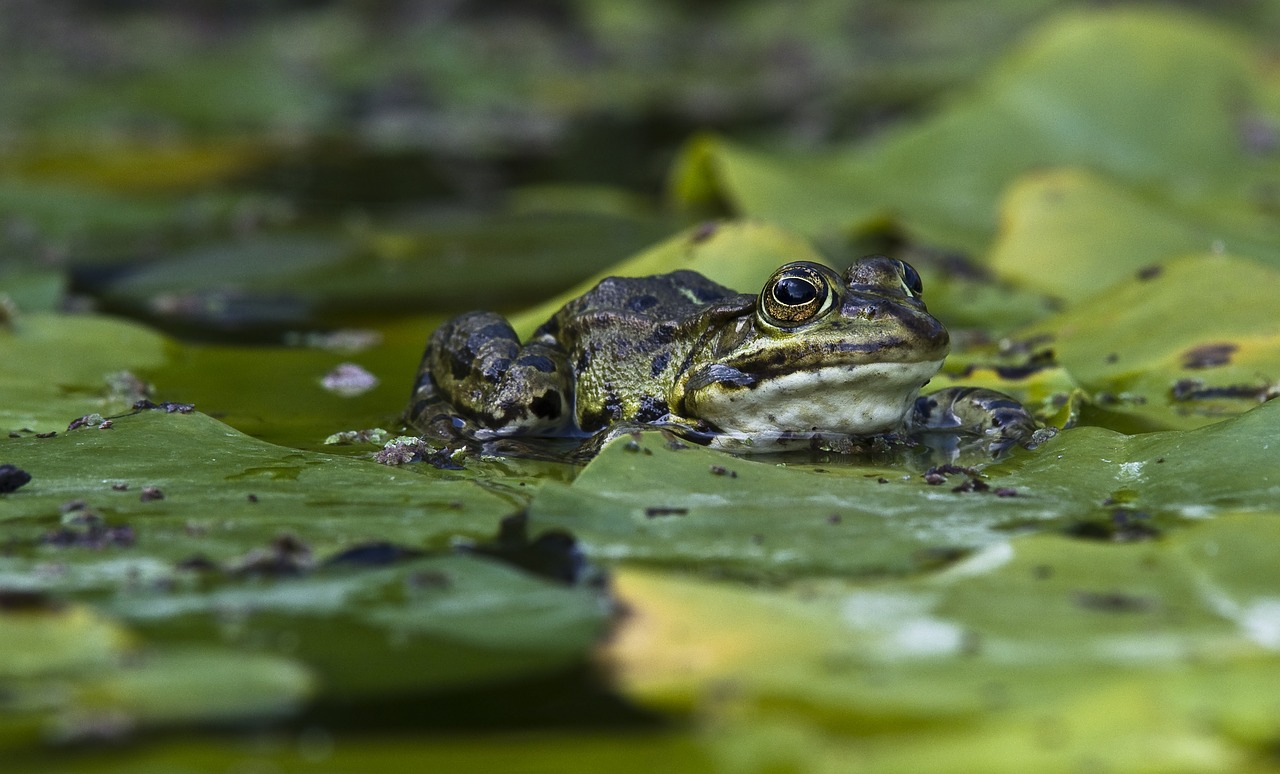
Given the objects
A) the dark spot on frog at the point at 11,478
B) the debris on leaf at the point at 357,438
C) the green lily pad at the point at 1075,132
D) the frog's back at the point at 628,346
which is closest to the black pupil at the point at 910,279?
the frog's back at the point at 628,346

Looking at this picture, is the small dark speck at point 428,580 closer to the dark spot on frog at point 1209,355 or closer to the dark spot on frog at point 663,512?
the dark spot on frog at point 663,512

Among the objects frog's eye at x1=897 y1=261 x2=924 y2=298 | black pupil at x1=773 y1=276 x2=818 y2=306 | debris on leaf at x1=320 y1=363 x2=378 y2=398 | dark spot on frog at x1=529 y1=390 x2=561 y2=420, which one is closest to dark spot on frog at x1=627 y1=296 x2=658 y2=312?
dark spot on frog at x1=529 y1=390 x2=561 y2=420

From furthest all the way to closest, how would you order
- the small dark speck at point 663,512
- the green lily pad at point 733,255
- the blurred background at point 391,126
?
the blurred background at point 391,126 < the green lily pad at point 733,255 < the small dark speck at point 663,512

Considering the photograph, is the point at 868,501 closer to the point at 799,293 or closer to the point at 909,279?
the point at 799,293

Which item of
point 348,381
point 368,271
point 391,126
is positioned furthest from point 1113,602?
point 391,126

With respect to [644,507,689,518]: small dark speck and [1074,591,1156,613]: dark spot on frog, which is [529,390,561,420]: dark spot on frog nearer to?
[644,507,689,518]: small dark speck

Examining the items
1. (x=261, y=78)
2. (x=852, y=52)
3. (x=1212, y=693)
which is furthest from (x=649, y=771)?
(x=852, y=52)
